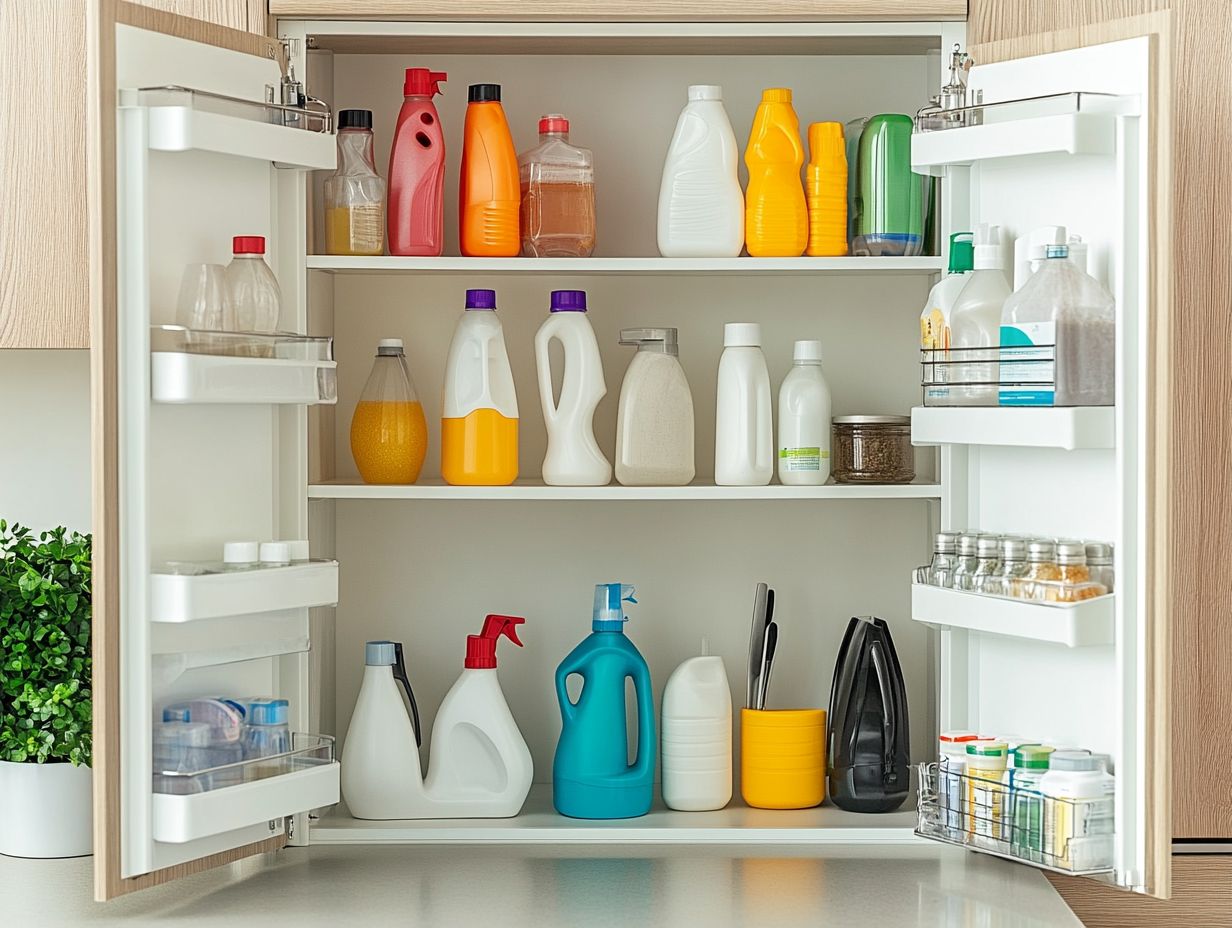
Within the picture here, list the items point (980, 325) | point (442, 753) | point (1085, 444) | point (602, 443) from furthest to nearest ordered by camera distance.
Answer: point (602, 443) → point (442, 753) → point (980, 325) → point (1085, 444)

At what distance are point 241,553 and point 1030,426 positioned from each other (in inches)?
36.0

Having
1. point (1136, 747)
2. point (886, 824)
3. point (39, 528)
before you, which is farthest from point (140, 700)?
point (1136, 747)

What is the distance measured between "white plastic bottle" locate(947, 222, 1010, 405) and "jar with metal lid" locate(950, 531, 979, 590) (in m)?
0.17

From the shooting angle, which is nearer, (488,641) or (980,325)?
(980,325)

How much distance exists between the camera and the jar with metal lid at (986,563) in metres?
1.52

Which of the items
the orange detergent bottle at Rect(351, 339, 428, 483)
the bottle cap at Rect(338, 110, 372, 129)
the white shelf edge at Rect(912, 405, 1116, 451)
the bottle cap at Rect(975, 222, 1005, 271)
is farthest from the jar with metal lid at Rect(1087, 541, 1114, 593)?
the bottle cap at Rect(338, 110, 372, 129)

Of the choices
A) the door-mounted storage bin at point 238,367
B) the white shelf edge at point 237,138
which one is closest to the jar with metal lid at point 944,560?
the door-mounted storage bin at point 238,367

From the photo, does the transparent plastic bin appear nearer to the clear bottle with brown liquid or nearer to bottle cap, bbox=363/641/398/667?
bottle cap, bbox=363/641/398/667

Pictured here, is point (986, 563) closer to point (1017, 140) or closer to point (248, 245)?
point (1017, 140)

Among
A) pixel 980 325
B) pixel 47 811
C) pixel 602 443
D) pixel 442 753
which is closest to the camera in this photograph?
pixel 980 325

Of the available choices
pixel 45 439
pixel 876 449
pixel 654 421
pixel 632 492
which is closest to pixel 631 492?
pixel 632 492

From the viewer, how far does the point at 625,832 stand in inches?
66.6

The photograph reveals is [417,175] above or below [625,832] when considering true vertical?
above

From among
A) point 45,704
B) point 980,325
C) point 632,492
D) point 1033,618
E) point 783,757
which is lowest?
point 783,757
